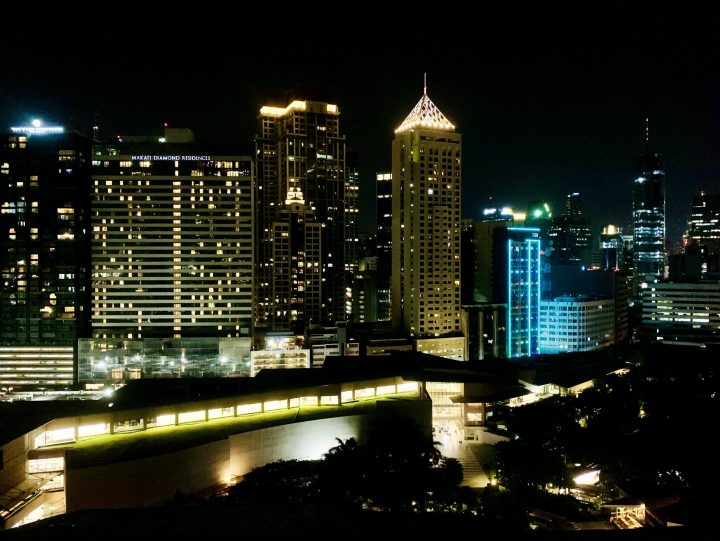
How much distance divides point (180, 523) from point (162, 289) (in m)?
41.3

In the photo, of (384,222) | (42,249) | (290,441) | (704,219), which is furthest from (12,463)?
(704,219)

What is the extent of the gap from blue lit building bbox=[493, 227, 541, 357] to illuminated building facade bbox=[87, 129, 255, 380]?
21.8 metres

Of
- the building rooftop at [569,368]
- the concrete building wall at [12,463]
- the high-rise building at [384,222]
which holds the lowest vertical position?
the building rooftop at [569,368]

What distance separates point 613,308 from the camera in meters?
60.2

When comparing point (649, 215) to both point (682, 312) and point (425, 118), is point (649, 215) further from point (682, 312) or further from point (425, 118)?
point (425, 118)

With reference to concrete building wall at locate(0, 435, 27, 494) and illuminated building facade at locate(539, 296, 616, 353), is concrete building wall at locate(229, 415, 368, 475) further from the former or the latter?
illuminated building facade at locate(539, 296, 616, 353)

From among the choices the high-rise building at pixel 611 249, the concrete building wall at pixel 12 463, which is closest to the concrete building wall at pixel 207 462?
the concrete building wall at pixel 12 463

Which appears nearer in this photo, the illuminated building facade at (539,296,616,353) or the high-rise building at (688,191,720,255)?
the illuminated building facade at (539,296,616,353)

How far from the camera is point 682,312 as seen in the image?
56062 mm

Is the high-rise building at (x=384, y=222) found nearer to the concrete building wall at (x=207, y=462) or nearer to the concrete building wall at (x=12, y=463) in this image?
the concrete building wall at (x=207, y=462)

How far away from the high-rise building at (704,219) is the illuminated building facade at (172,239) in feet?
223

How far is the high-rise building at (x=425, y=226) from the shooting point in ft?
161

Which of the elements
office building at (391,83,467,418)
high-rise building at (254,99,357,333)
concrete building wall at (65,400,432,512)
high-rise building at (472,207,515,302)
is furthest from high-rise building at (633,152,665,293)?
concrete building wall at (65,400,432,512)

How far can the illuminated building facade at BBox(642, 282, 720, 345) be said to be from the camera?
2143 inches
